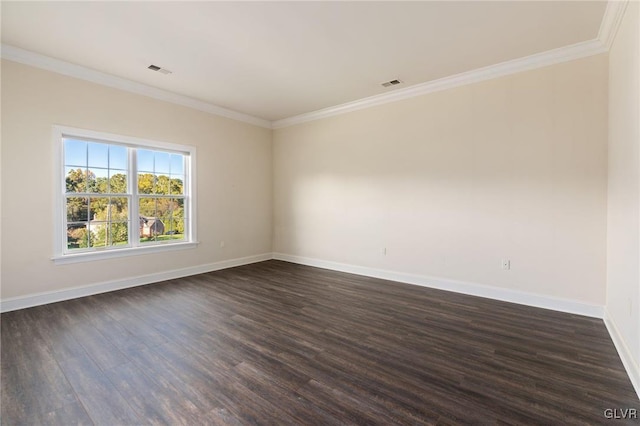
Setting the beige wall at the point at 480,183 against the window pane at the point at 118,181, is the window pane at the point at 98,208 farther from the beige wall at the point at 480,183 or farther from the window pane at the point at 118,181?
the beige wall at the point at 480,183

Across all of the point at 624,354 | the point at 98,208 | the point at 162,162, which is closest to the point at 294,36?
the point at 162,162

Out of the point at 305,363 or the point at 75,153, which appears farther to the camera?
the point at 75,153

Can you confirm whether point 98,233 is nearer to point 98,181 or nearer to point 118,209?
point 118,209

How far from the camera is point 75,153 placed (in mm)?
3779

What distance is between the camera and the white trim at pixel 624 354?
6.25 feet

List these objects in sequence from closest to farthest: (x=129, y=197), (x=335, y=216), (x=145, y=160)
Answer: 1. (x=129, y=197)
2. (x=145, y=160)
3. (x=335, y=216)

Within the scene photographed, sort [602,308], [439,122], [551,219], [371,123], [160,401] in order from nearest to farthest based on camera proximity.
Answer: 1. [160,401]
2. [602,308]
3. [551,219]
4. [439,122]
5. [371,123]

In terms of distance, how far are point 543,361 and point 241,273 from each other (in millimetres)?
4180

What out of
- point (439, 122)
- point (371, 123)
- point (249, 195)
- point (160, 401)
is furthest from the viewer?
point (249, 195)

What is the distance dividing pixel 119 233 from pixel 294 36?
3.61m

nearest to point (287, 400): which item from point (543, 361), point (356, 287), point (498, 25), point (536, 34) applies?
point (543, 361)

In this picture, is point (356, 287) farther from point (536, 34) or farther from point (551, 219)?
point (536, 34)

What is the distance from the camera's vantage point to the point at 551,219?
10.9ft

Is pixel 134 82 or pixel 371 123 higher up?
pixel 134 82
